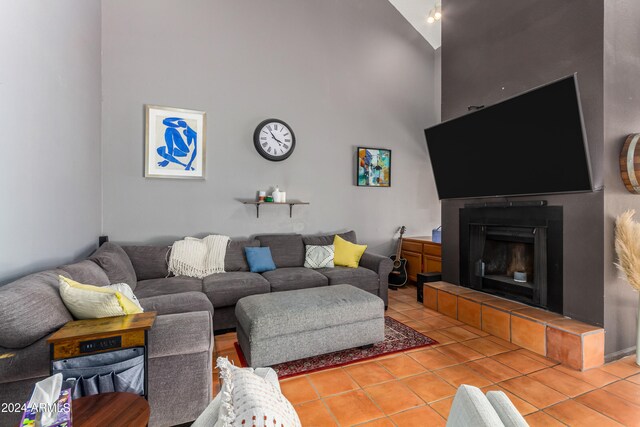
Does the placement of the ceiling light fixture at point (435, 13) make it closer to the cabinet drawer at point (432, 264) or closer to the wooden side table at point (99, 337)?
the cabinet drawer at point (432, 264)

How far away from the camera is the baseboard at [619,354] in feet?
7.65

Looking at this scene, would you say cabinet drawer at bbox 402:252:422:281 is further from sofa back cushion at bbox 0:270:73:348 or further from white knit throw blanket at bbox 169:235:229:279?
sofa back cushion at bbox 0:270:73:348

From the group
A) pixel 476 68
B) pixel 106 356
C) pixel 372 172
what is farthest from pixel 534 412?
pixel 372 172

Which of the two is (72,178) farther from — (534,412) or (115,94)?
(534,412)

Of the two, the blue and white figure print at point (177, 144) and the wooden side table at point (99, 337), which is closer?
the wooden side table at point (99, 337)

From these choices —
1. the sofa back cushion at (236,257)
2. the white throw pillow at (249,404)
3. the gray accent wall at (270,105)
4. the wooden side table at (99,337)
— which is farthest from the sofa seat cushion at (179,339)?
the gray accent wall at (270,105)

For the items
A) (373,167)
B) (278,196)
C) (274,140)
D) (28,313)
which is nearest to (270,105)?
(274,140)

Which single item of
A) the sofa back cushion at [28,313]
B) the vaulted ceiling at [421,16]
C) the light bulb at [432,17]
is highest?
the vaulted ceiling at [421,16]

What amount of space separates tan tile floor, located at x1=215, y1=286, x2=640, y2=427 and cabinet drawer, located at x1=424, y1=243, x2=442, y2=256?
153 cm

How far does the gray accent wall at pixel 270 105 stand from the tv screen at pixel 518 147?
1.39 meters

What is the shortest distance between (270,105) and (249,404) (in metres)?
3.87

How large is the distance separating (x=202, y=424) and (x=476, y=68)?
367 cm

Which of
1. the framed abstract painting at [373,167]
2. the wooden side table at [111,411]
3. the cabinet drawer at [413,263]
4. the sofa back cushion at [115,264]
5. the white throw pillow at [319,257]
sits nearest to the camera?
the wooden side table at [111,411]

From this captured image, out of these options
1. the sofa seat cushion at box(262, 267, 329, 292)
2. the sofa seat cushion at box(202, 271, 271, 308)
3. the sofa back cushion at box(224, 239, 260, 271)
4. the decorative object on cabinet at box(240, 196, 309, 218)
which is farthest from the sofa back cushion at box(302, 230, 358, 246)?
the sofa seat cushion at box(202, 271, 271, 308)
